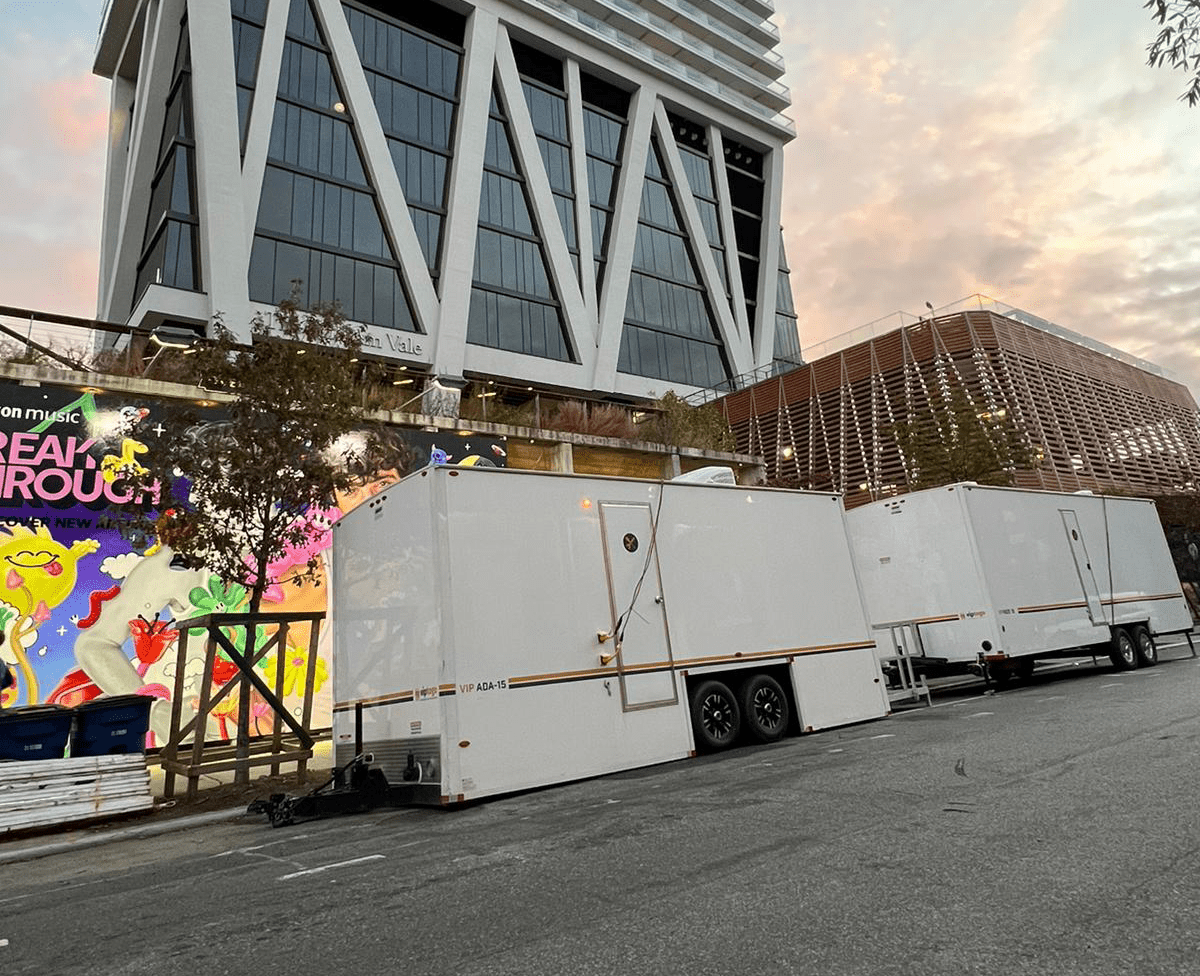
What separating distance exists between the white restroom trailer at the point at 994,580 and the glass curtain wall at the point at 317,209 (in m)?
29.8

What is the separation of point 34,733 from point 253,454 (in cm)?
417

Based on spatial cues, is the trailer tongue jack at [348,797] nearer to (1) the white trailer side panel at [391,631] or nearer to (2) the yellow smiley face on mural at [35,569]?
(1) the white trailer side panel at [391,631]

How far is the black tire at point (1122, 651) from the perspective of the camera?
1555cm

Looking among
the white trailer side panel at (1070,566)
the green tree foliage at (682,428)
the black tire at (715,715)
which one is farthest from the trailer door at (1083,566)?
the black tire at (715,715)

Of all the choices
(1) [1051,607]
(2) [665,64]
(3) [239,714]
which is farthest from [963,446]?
(2) [665,64]

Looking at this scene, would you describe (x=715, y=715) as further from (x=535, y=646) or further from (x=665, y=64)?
(x=665, y=64)

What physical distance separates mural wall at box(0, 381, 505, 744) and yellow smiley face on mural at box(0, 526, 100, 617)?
0.02 meters

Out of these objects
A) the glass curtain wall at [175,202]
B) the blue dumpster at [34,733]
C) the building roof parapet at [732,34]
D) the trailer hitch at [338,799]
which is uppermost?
the building roof parapet at [732,34]

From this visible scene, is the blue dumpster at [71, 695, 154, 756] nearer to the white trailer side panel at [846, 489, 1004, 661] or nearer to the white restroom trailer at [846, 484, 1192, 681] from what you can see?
the white restroom trailer at [846, 484, 1192, 681]

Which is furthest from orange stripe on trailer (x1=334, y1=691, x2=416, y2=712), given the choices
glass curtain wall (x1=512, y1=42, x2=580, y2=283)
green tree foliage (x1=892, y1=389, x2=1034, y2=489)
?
glass curtain wall (x1=512, y1=42, x2=580, y2=283)

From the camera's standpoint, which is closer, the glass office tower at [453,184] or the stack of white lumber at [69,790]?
the stack of white lumber at [69,790]

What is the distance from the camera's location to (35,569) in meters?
12.8

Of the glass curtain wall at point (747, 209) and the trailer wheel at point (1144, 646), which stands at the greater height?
the glass curtain wall at point (747, 209)

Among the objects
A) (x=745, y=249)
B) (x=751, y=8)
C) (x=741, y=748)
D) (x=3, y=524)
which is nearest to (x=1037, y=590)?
(x=741, y=748)
